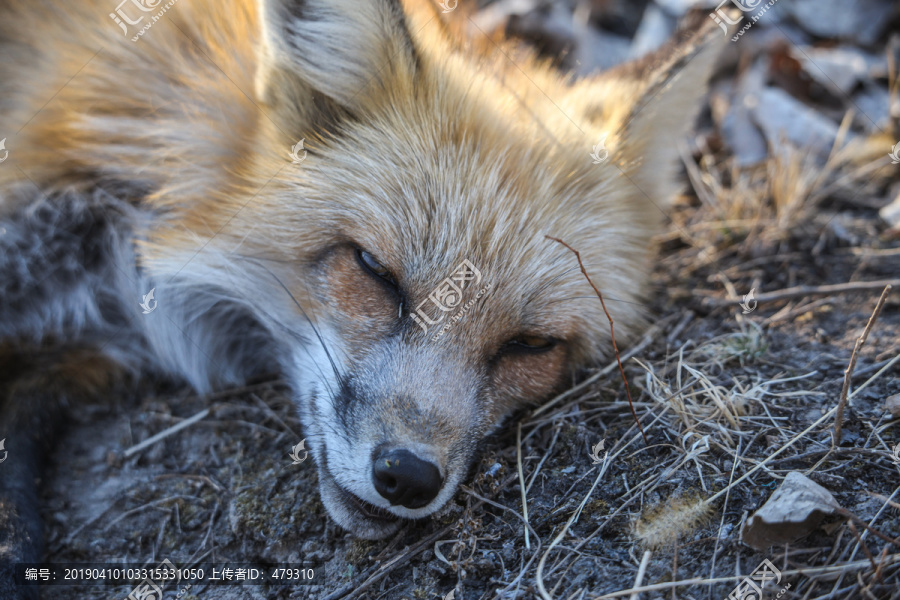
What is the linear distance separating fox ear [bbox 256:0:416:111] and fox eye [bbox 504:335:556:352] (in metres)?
1.12

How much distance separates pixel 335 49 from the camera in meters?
2.33

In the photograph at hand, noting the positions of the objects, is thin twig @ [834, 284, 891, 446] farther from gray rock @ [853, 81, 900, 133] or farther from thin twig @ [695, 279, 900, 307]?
gray rock @ [853, 81, 900, 133]

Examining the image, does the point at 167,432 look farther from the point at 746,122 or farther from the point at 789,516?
the point at 746,122

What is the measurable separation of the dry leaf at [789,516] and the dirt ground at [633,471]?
1.3 inches

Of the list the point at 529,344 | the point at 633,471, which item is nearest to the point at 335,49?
the point at 529,344

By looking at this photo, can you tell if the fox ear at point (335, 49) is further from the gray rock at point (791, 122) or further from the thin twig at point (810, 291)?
the gray rock at point (791, 122)

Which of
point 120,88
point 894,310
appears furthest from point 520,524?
point 120,88

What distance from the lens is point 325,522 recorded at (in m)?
2.19

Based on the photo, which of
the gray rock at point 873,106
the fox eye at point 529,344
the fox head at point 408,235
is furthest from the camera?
the gray rock at point 873,106

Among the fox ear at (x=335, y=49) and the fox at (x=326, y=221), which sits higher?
the fox ear at (x=335, y=49)

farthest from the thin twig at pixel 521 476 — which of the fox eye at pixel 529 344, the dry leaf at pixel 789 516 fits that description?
the dry leaf at pixel 789 516

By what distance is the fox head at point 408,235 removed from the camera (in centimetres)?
214

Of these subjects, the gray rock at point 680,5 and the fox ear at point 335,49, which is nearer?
the fox ear at point 335,49

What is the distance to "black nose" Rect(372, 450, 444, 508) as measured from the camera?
1.83 m
